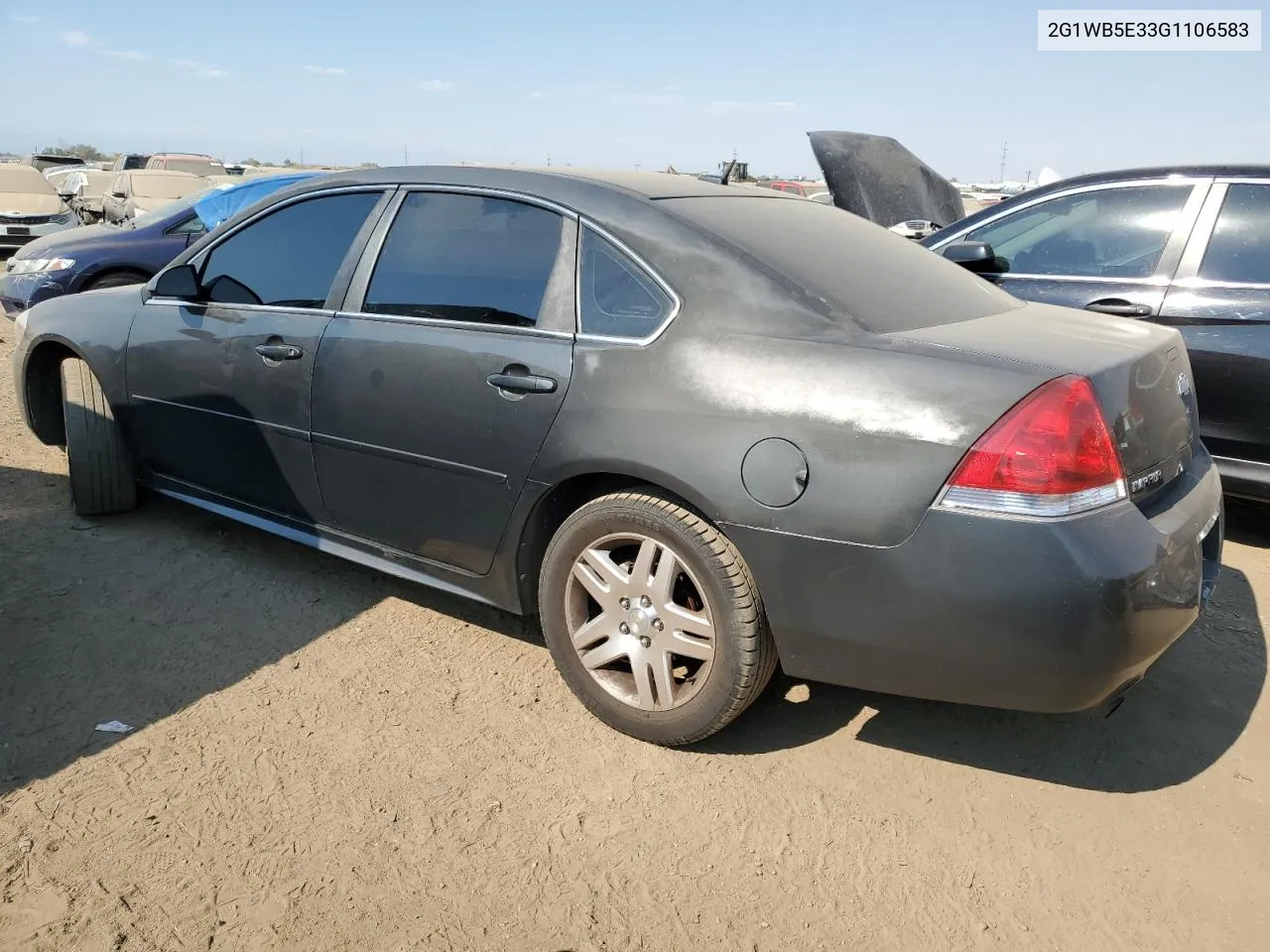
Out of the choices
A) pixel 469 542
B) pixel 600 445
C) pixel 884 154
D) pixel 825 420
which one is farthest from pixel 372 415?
pixel 884 154

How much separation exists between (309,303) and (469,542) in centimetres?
112

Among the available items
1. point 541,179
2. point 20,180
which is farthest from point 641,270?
point 20,180

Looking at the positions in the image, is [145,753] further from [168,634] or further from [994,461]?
[994,461]

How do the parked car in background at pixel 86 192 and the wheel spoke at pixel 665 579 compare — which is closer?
the wheel spoke at pixel 665 579

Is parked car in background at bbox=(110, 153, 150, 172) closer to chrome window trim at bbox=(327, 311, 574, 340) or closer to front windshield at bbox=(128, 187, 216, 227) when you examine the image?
front windshield at bbox=(128, 187, 216, 227)

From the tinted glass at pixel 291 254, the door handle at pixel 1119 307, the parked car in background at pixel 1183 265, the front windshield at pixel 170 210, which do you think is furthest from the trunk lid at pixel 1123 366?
the front windshield at pixel 170 210

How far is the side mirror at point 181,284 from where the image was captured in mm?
3896

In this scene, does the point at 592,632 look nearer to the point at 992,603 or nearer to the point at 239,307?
the point at 992,603

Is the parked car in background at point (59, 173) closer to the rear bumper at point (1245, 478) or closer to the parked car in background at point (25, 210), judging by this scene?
the parked car in background at point (25, 210)

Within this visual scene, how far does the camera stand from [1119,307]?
4434 millimetres

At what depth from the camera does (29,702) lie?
301 centimetres

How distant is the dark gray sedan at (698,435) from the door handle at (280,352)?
12 mm

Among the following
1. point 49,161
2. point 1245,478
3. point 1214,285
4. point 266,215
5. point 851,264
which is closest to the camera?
point 851,264

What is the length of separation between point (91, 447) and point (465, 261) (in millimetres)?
2185
